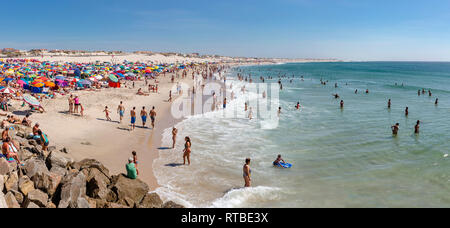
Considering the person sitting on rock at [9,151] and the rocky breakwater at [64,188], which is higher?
the person sitting on rock at [9,151]

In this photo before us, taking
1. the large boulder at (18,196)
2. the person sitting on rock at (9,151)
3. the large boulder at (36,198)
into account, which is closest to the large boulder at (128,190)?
the large boulder at (36,198)

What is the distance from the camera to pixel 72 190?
6.18 m

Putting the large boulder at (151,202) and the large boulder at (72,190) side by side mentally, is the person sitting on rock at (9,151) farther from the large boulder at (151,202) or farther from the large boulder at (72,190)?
the large boulder at (151,202)

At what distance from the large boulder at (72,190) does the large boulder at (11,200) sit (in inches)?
31.0

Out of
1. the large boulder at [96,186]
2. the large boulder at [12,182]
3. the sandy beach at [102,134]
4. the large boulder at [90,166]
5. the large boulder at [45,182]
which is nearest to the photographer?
the large boulder at [12,182]

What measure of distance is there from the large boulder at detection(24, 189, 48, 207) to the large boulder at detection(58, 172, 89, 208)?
1.05 ft

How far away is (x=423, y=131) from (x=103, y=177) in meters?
18.0

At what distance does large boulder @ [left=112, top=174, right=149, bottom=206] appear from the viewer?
6734 millimetres

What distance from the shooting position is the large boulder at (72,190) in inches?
230

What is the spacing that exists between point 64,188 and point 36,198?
0.56 metres

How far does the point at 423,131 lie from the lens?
648 inches

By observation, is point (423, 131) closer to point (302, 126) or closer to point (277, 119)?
point (302, 126)

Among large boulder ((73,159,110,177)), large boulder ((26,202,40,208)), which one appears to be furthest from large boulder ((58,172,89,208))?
large boulder ((73,159,110,177))
